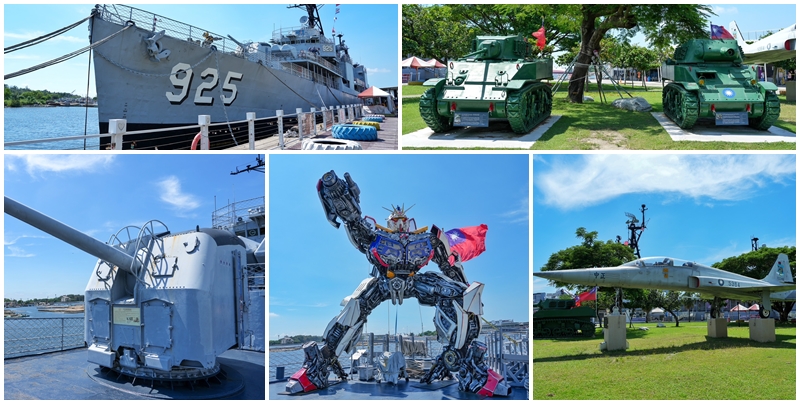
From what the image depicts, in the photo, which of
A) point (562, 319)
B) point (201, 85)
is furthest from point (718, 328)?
point (201, 85)

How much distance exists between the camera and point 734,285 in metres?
9.56

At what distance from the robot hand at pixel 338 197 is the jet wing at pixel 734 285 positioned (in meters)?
5.66

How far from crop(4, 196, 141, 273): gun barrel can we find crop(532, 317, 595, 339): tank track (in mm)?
8156

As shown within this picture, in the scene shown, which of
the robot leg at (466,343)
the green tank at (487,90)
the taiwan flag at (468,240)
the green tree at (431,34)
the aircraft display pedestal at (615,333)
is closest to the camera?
the robot leg at (466,343)

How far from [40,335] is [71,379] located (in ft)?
7.11

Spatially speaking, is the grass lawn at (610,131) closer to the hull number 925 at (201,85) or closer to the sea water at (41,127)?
the hull number 925 at (201,85)

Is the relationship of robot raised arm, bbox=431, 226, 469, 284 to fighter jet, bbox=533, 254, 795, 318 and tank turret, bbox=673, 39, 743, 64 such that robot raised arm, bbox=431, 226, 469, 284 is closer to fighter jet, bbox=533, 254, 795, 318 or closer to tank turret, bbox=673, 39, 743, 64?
fighter jet, bbox=533, 254, 795, 318

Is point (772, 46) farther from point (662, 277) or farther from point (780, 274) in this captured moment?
point (662, 277)

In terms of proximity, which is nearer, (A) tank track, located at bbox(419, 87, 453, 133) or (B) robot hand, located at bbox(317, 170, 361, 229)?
(B) robot hand, located at bbox(317, 170, 361, 229)

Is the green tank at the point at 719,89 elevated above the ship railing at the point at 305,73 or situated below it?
below

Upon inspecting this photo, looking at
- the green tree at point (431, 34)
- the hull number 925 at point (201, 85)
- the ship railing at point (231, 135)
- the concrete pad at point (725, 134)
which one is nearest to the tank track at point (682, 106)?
the concrete pad at point (725, 134)

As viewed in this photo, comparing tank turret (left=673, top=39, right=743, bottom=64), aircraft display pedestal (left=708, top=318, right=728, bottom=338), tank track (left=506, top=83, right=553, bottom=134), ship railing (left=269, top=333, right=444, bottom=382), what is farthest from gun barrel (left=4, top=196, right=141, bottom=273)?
tank turret (left=673, top=39, right=743, bottom=64)

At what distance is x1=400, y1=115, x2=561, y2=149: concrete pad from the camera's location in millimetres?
→ 11430

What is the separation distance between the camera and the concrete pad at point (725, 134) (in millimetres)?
11391
